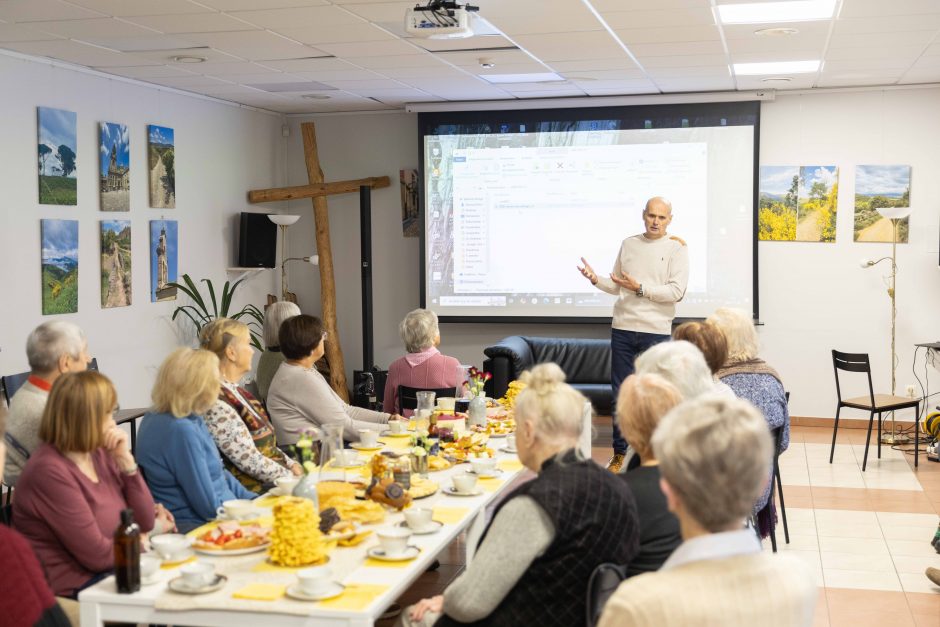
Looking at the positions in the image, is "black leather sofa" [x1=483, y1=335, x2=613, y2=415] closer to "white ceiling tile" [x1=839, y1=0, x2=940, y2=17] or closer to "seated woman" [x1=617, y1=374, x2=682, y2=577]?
"white ceiling tile" [x1=839, y1=0, x2=940, y2=17]

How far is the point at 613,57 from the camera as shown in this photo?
7.41 m

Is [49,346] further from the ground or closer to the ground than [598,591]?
further from the ground

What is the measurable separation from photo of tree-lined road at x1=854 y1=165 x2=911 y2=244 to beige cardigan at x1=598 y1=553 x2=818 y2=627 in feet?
26.3

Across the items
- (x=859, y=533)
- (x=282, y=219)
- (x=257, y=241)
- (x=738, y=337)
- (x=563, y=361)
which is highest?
(x=282, y=219)

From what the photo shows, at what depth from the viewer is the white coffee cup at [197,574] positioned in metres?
2.71

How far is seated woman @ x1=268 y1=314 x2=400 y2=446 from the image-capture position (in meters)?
4.96

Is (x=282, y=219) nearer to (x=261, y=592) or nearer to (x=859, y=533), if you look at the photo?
(x=859, y=533)

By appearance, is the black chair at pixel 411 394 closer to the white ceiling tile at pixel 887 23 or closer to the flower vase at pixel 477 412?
the flower vase at pixel 477 412

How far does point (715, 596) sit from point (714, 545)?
0.28ft

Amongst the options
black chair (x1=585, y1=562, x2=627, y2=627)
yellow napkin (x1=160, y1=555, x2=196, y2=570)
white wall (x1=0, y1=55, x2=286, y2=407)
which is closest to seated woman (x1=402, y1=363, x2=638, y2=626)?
black chair (x1=585, y1=562, x2=627, y2=627)

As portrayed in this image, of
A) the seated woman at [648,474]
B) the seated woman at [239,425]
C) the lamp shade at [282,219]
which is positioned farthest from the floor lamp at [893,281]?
the seated woman at [648,474]

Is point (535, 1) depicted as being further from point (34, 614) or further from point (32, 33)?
point (34, 614)

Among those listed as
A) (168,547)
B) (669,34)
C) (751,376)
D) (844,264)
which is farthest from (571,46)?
(168,547)

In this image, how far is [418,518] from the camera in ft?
10.6
